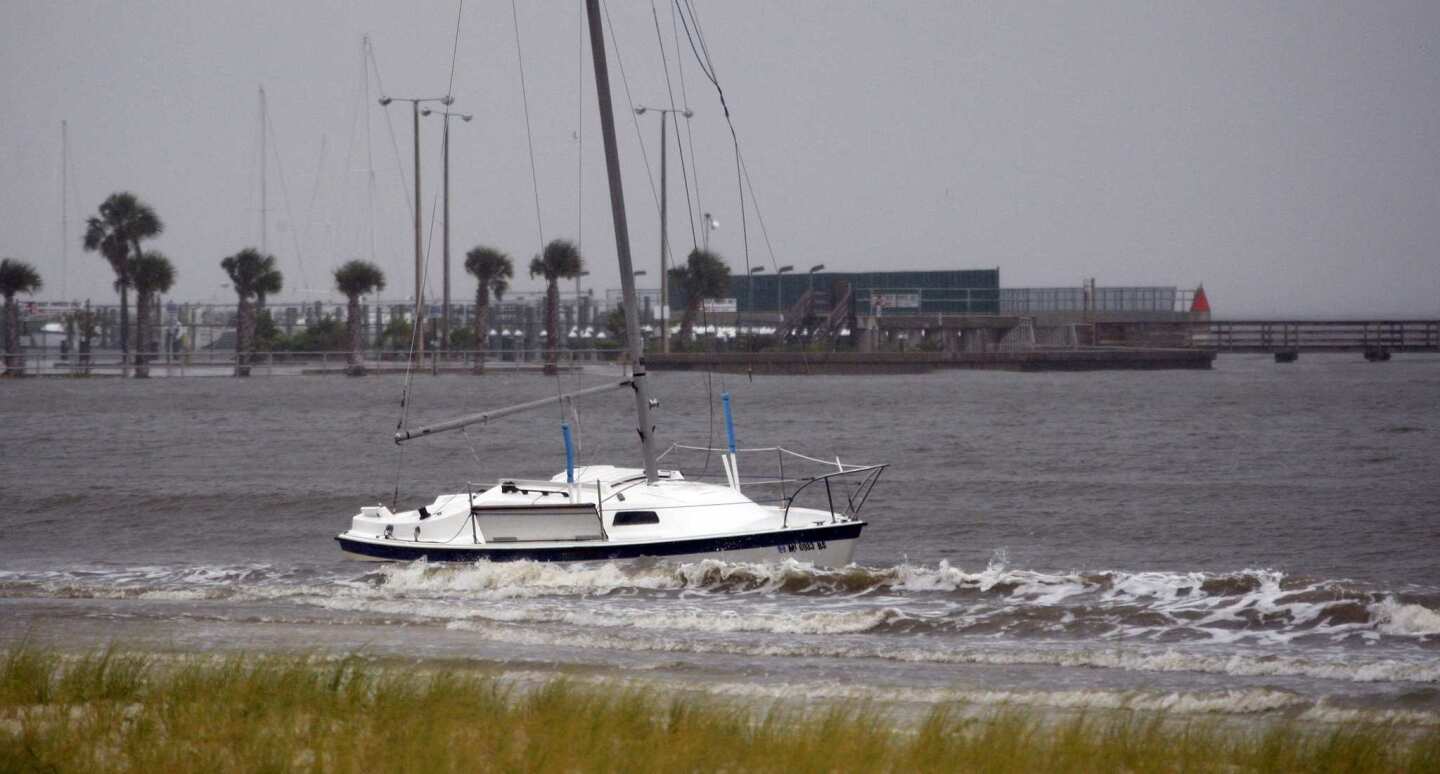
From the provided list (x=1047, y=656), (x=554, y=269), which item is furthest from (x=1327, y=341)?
(x=1047, y=656)

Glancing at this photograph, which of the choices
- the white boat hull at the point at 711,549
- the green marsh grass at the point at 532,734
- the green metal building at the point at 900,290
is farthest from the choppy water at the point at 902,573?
the green metal building at the point at 900,290

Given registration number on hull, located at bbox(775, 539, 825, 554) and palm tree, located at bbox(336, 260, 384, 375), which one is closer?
registration number on hull, located at bbox(775, 539, 825, 554)

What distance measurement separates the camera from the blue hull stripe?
19875 mm

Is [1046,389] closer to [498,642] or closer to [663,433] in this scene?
[663,433]

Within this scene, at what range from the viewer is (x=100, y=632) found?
17.6 m

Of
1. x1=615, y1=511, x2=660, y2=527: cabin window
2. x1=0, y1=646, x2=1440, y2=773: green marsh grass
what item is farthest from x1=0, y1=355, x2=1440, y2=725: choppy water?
x1=0, y1=646, x2=1440, y2=773: green marsh grass

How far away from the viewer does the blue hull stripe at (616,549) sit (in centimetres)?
1988

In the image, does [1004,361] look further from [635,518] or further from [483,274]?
[635,518]

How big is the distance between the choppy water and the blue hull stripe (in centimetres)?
21

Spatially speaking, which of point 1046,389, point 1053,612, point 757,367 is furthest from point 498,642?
point 757,367

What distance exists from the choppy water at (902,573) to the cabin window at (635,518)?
0.69 m

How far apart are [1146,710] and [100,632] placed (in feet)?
41.3

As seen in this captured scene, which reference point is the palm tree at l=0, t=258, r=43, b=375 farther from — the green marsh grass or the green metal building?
the green marsh grass

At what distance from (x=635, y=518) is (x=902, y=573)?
13.2ft
